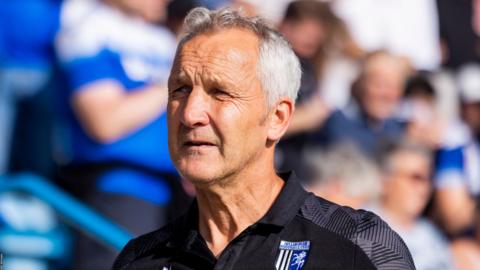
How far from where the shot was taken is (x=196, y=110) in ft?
8.94

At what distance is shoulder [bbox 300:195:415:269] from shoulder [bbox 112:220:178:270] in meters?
0.39

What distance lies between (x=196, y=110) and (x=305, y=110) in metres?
3.52

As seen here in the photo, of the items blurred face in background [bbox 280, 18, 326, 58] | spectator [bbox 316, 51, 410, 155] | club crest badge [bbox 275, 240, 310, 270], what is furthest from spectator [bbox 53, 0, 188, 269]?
club crest badge [bbox 275, 240, 310, 270]

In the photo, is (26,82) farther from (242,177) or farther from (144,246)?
(242,177)

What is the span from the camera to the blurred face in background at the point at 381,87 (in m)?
6.51

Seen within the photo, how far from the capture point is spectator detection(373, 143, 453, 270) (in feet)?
21.0

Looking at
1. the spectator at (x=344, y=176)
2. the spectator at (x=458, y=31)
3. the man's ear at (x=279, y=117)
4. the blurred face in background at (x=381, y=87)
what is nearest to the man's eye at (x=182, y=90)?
the man's ear at (x=279, y=117)

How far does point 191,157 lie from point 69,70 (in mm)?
2759

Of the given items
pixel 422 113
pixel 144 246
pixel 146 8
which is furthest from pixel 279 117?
pixel 422 113

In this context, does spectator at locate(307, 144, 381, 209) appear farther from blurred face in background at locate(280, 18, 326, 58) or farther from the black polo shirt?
the black polo shirt

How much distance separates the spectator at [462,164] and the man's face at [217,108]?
4.10 meters

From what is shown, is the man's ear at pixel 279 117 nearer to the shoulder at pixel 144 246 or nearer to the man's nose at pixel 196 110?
the man's nose at pixel 196 110

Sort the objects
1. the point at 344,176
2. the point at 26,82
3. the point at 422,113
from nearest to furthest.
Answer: the point at 26,82 → the point at 344,176 → the point at 422,113

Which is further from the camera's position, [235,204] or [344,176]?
[344,176]
